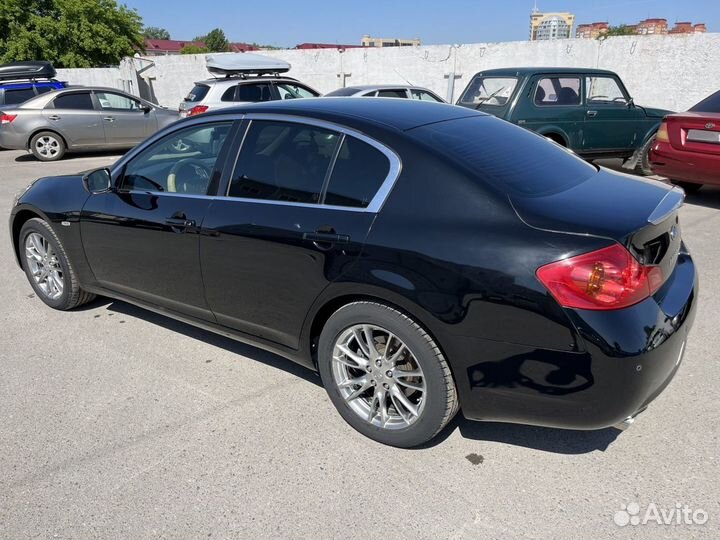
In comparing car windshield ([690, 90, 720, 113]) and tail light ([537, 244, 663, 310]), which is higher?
car windshield ([690, 90, 720, 113])

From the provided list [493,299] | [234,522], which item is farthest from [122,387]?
[493,299]

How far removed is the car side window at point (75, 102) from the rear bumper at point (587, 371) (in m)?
12.9

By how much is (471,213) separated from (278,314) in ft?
3.97

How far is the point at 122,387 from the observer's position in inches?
134

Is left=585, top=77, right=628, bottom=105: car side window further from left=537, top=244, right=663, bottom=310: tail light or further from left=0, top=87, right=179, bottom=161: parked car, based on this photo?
left=0, top=87, right=179, bottom=161: parked car

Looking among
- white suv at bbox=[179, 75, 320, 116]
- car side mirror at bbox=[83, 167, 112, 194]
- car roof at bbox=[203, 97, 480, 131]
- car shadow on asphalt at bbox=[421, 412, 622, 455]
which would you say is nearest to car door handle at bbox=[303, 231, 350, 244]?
car roof at bbox=[203, 97, 480, 131]

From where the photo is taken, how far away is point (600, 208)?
8.21 feet

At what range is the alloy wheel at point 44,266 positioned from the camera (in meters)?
4.42

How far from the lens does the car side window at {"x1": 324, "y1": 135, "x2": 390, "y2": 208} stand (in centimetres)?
271

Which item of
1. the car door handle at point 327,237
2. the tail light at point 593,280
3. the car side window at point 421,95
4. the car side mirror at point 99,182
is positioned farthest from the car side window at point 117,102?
the tail light at point 593,280

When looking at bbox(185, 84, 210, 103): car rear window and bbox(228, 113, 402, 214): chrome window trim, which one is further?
bbox(185, 84, 210, 103): car rear window

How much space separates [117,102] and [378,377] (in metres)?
12.7

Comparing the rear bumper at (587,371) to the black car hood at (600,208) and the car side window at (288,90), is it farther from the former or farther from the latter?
the car side window at (288,90)

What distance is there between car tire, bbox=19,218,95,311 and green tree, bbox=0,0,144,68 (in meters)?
33.9
